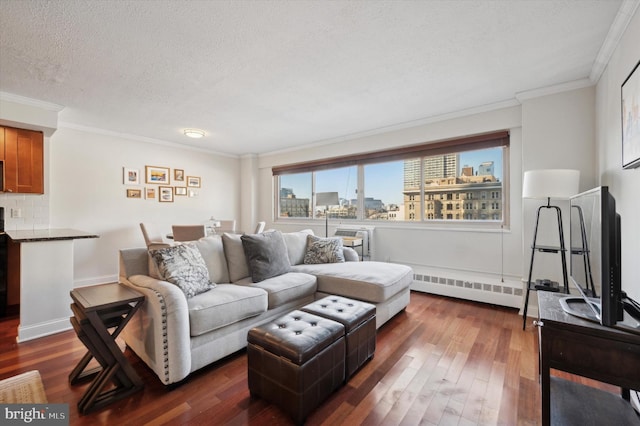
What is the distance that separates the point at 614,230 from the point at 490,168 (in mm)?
2703

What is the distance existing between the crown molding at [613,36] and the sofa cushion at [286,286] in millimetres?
3049

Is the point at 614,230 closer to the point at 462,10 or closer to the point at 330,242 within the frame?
the point at 462,10

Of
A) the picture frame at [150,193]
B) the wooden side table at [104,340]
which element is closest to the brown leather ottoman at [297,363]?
the wooden side table at [104,340]

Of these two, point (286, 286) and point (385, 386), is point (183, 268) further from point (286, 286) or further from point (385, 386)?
point (385, 386)

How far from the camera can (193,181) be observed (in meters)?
5.59

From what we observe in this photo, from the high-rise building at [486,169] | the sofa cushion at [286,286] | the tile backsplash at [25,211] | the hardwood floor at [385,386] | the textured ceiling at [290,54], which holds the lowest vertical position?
the hardwood floor at [385,386]

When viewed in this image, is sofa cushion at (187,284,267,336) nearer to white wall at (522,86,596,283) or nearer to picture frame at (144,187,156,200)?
white wall at (522,86,596,283)

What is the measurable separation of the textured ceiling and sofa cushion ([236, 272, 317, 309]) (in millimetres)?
1958

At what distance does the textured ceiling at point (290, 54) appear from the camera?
1812mm

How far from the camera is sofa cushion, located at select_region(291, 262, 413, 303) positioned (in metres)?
2.66

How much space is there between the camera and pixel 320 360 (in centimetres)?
161

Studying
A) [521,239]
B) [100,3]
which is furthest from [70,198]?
[521,239]

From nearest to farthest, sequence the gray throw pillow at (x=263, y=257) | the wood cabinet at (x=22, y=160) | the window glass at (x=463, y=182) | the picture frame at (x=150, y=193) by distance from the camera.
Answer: the gray throw pillow at (x=263, y=257) < the wood cabinet at (x=22, y=160) < the window glass at (x=463, y=182) < the picture frame at (x=150, y=193)

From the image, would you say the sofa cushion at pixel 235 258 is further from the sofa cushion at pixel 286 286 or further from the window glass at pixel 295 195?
the window glass at pixel 295 195
